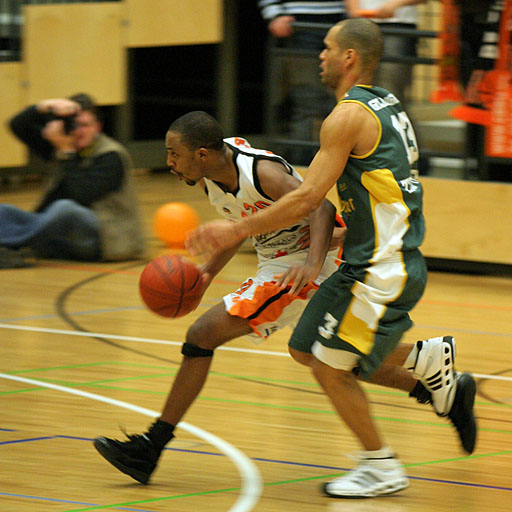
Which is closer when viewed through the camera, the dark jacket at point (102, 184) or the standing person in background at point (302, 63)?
the dark jacket at point (102, 184)

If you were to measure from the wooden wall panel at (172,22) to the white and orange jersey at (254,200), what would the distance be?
22.0 feet

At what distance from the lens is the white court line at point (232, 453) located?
144 inches

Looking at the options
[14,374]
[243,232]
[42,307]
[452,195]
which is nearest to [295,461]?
[243,232]

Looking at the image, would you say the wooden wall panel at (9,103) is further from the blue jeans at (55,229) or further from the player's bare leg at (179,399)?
the player's bare leg at (179,399)

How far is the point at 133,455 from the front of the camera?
3.79 meters

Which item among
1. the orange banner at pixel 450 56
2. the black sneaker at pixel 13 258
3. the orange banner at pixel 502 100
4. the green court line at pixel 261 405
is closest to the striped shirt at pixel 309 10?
the orange banner at pixel 450 56

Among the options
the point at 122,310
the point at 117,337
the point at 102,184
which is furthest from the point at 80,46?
the point at 117,337

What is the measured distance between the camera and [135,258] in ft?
26.3

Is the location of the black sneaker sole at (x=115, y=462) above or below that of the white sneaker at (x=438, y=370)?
below

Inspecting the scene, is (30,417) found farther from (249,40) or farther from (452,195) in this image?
(249,40)

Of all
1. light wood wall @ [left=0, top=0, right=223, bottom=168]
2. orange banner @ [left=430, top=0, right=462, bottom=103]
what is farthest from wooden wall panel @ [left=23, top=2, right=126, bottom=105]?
orange banner @ [left=430, top=0, right=462, bottom=103]

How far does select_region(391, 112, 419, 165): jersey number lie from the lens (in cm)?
364

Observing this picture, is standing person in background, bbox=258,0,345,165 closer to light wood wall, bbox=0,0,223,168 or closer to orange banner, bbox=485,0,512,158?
orange banner, bbox=485,0,512,158

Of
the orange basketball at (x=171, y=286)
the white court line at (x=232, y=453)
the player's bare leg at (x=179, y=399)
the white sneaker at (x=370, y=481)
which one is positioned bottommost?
the white court line at (x=232, y=453)
